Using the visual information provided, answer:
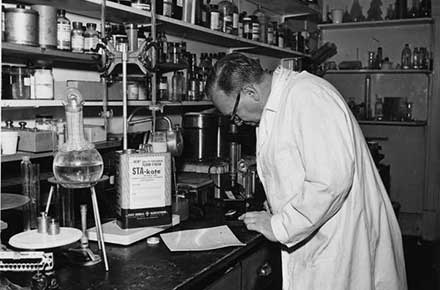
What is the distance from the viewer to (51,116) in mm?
1929

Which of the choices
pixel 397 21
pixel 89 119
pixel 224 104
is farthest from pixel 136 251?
pixel 397 21

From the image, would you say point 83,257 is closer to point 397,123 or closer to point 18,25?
point 18,25

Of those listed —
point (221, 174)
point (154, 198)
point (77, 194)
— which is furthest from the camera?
point (221, 174)

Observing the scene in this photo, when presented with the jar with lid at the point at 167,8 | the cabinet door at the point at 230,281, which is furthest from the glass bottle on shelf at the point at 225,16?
the cabinet door at the point at 230,281

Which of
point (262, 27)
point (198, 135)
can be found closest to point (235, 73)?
point (198, 135)

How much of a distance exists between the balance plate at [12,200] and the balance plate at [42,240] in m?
0.08

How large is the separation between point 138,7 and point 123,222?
0.89 metres

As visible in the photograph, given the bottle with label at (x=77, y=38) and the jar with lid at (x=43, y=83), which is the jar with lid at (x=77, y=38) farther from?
the jar with lid at (x=43, y=83)

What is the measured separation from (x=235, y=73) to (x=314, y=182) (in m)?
0.43

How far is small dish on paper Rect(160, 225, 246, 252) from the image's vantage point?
A: 5.26ft

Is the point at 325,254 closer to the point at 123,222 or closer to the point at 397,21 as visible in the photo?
the point at 123,222

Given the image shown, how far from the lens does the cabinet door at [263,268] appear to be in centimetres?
171

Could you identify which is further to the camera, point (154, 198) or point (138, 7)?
point (138, 7)

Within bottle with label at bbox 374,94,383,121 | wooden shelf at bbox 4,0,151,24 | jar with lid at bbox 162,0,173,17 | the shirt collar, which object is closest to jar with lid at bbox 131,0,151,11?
wooden shelf at bbox 4,0,151,24
